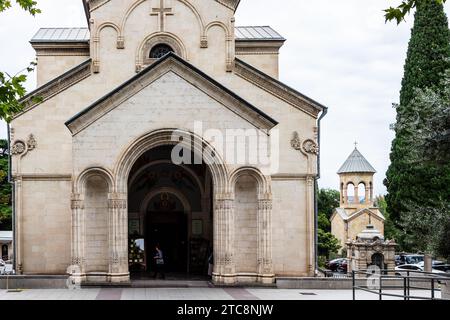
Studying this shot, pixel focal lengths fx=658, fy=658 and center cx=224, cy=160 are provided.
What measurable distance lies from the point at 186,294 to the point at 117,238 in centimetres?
299

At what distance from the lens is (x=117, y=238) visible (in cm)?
1923

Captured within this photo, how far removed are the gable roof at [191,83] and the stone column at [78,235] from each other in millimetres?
2640

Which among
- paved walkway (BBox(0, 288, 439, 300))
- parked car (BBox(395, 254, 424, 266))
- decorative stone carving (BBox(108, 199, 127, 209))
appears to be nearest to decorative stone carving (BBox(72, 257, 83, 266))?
paved walkway (BBox(0, 288, 439, 300))

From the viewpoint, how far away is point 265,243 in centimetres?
1994

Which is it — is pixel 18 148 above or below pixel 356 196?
above

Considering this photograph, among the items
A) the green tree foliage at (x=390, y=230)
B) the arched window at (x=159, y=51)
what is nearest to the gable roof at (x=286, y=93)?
the arched window at (x=159, y=51)

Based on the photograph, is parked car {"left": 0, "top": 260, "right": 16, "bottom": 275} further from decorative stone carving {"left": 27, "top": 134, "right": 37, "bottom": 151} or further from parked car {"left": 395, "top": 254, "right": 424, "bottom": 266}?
parked car {"left": 395, "top": 254, "right": 424, "bottom": 266}

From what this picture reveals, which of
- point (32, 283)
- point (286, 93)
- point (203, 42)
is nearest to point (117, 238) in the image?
point (32, 283)

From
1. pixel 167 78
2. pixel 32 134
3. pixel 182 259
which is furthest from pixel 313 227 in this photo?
pixel 32 134

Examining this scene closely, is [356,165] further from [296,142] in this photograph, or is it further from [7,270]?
[296,142]

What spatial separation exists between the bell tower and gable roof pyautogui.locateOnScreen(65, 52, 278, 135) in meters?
53.4

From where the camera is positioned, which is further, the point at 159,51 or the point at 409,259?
the point at 409,259

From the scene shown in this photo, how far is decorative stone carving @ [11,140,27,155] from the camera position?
891 inches
